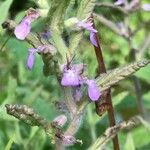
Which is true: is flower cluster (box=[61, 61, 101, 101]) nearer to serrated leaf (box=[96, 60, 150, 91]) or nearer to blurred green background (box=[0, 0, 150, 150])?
serrated leaf (box=[96, 60, 150, 91])

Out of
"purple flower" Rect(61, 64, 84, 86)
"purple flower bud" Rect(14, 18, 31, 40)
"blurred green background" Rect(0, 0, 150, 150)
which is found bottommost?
"blurred green background" Rect(0, 0, 150, 150)

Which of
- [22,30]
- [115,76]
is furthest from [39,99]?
[22,30]

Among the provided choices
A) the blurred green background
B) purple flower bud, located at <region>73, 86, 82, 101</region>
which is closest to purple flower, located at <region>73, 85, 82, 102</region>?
purple flower bud, located at <region>73, 86, 82, 101</region>

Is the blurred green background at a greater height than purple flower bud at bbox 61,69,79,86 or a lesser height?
lesser

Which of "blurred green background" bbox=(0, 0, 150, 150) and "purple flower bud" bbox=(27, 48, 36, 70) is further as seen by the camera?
"blurred green background" bbox=(0, 0, 150, 150)

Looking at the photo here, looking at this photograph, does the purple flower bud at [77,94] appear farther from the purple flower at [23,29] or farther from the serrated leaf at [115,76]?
the purple flower at [23,29]

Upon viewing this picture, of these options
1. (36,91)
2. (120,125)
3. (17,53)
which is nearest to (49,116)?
(36,91)

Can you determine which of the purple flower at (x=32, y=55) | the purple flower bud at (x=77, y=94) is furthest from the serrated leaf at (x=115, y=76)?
the purple flower at (x=32, y=55)
